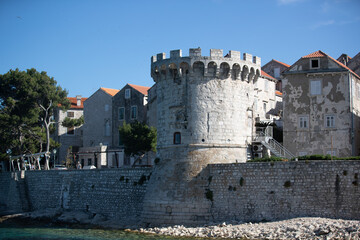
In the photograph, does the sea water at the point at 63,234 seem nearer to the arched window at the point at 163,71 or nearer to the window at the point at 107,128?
the arched window at the point at 163,71

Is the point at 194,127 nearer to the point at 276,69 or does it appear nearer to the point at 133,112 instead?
the point at 133,112

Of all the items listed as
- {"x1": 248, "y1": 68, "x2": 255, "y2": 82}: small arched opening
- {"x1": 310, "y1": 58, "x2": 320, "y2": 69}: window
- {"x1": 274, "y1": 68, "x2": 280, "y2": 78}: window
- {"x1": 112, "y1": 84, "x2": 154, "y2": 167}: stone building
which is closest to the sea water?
{"x1": 248, "y1": 68, "x2": 255, "y2": 82}: small arched opening

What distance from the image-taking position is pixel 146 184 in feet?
95.5

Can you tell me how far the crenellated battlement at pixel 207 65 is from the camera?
1054 inches

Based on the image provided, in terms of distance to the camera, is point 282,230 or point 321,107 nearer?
point 282,230

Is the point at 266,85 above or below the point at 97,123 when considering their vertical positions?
above

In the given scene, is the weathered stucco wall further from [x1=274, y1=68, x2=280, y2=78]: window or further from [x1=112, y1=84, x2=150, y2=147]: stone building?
[x1=274, y1=68, x2=280, y2=78]: window

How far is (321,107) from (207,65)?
Answer: 10236 mm

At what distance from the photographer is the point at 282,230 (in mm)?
22219

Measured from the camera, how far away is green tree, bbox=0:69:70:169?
44.7 m

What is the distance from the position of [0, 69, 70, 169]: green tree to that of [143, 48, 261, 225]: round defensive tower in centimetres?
2066

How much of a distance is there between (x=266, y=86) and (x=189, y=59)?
17.9m

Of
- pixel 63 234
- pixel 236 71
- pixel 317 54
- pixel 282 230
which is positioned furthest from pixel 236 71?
pixel 63 234

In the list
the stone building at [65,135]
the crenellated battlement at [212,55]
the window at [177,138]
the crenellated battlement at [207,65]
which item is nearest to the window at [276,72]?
the crenellated battlement at [212,55]
